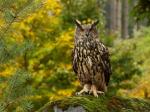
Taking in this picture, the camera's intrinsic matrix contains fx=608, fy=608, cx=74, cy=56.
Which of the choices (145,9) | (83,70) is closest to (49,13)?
(145,9)

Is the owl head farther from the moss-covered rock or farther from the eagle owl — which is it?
the moss-covered rock

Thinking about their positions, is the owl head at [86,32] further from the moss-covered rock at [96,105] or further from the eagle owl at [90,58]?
the moss-covered rock at [96,105]

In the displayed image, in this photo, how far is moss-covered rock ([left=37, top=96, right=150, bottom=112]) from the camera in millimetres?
7502

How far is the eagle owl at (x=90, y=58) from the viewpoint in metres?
7.72

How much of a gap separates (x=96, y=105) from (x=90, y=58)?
604 millimetres

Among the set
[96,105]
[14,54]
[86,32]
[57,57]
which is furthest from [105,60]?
[57,57]

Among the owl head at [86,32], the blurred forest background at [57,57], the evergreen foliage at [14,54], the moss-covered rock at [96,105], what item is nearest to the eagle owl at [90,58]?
the owl head at [86,32]

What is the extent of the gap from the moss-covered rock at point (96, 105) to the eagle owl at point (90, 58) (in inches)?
7.7

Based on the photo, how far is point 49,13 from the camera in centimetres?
1772

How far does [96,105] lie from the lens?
7594mm

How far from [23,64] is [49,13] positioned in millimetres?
1982

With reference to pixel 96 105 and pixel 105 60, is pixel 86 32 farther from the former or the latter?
pixel 96 105

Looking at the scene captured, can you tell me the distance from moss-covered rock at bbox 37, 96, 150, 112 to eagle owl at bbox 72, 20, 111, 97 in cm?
20

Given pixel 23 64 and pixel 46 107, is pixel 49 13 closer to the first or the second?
pixel 23 64
